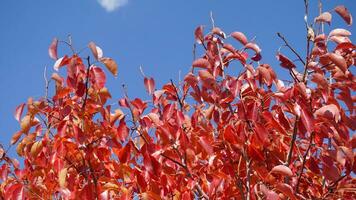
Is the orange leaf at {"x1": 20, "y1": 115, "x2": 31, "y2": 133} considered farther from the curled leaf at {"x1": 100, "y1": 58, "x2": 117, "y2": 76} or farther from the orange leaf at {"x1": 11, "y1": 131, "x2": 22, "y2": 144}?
the curled leaf at {"x1": 100, "y1": 58, "x2": 117, "y2": 76}

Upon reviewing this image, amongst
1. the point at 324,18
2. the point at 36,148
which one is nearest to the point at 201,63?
the point at 324,18

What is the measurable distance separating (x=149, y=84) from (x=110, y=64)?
929 millimetres

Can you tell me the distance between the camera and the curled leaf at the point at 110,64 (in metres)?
2.52

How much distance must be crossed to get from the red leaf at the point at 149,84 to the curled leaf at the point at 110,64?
2.98 feet

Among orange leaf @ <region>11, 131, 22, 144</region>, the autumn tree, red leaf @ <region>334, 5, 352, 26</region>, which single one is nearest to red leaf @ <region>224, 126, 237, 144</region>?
the autumn tree

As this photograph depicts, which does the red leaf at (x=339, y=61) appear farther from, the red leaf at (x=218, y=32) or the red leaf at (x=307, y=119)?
the red leaf at (x=218, y=32)

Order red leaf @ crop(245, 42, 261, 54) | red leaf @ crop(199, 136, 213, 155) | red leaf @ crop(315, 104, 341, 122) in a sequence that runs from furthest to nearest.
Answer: red leaf @ crop(245, 42, 261, 54) < red leaf @ crop(199, 136, 213, 155) < red leaf @ crop(315, 104, 341, 122)

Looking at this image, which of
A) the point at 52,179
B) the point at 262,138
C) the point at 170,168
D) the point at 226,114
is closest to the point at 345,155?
the point at 262,138

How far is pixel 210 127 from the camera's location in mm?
2965

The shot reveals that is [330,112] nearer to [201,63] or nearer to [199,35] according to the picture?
[201,63]

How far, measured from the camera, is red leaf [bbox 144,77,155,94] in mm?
3428

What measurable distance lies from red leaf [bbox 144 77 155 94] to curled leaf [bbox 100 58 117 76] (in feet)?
2.98

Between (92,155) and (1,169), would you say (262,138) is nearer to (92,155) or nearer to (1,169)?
(92,155)

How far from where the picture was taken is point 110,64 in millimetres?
2533
